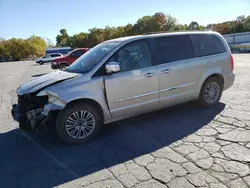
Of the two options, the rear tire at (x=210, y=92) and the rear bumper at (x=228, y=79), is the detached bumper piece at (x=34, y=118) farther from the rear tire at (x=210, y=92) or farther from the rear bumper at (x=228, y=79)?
the rear bumper at (x=228, y=79)

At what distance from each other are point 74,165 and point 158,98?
85.7 inches

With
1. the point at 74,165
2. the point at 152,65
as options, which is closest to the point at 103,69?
the point at 152,65

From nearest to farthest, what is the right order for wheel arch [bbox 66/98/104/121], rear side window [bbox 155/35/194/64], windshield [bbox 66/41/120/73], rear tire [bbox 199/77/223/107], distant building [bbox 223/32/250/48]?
wheel arch [bbox 66/98/104/121] < windshield [bbox 66/41/120/73] < rear side window [bbox 155/35/194/64] < rear tire [bbox 199/77/223/107] < distant building [bbox 223/32/250/48]

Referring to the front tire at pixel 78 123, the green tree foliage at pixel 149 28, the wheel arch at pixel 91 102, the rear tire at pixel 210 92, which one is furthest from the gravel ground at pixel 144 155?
the green tree foliage at pixel 149 28

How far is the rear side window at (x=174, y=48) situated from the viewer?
191 inches

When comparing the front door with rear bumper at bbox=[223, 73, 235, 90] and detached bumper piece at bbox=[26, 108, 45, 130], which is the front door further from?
rear bumper at bbox=[223, 73, 235, 90]

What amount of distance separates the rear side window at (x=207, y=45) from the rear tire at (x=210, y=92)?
64cm

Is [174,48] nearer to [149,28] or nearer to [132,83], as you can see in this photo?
[132,83]

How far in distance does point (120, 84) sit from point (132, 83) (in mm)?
253

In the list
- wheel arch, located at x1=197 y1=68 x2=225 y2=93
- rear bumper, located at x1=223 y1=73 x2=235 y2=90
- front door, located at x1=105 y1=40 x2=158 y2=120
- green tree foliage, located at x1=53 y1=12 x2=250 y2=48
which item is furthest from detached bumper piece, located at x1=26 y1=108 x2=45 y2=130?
green tree foliage, located at x1=53 y1=12 x2=250 y2=48

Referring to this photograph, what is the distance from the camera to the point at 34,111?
164 inches

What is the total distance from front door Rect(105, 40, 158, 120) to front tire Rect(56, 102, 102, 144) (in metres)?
0.37

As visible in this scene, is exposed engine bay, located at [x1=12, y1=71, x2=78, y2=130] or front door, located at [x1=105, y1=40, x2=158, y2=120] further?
front door, located at [x1=105, y1=40, x2=158, y2=120]

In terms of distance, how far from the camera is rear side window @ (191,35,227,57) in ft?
17.6
